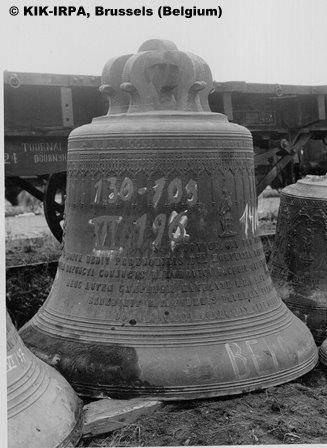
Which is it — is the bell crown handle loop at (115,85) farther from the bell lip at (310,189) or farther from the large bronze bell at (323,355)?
the large bronze bell at (323,355)

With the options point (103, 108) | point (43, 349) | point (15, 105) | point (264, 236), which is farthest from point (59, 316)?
point (264, 236)

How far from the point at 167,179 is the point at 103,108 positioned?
2.93 metres

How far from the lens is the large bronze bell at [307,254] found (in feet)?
12.6

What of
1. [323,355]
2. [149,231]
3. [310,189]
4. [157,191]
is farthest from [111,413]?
[310,189]

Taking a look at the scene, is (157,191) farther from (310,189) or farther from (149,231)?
(310,189)

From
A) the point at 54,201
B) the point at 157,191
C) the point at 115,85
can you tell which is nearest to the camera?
the point at 157,191

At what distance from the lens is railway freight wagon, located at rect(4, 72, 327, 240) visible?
5.08 meters

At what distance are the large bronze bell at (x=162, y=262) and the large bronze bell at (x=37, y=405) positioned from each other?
0.25 meters

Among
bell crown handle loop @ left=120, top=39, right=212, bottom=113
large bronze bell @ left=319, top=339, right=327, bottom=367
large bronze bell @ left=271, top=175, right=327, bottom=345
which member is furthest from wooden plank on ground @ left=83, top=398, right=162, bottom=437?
large bronze bell @ left=271, top=175, right=327, bottom=345

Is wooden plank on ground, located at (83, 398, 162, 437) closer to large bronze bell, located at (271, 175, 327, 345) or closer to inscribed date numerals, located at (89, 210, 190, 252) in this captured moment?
inscribed date numerals, located at (89, 210, 190, 252)

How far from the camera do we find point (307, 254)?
12.9ft

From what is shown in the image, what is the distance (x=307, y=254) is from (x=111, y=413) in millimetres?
1897

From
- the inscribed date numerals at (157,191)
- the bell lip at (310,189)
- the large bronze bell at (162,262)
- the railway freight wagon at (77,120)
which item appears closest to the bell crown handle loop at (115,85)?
the large bronze bell at (162,262)

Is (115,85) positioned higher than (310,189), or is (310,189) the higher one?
(115,85)
